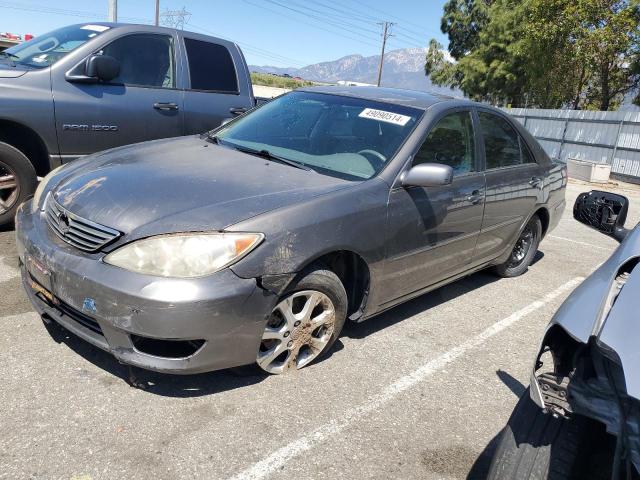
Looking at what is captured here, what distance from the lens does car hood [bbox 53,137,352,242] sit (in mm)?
2723

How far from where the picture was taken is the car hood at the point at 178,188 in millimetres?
2723

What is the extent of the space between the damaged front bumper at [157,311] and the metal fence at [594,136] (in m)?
15.1

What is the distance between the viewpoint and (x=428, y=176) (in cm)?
333

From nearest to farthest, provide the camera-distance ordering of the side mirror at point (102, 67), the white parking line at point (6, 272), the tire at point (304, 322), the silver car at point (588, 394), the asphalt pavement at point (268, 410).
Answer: the silver car at point (588, 394) < the asphalt pavement at point (268, 410) < the tire at point (304, 322) < the white parking line at point (6, 272) < the side mirror at point (102, 67)

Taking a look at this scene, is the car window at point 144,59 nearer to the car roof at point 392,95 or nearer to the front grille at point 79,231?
the car roof at point 392,95

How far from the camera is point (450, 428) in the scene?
2.88 m

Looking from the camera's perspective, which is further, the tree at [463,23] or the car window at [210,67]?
the tree at [463,23]

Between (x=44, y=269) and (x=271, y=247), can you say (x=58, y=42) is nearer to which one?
(x=44, y=269)

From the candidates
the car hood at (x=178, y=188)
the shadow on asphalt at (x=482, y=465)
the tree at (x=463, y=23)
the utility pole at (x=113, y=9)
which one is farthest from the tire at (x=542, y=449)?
the tree at (x=463, y=23)

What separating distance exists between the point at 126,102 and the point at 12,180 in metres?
1.24

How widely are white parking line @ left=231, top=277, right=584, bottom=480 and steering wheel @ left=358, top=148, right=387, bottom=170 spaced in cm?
130

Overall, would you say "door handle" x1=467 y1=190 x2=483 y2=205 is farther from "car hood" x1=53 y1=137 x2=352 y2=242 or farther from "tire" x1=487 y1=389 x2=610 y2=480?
"tire" x1=487 y1=389 x2=610 y2=480

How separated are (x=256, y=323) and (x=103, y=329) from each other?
0.72m

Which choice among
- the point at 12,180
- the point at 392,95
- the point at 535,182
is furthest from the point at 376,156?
the point at 12,180
